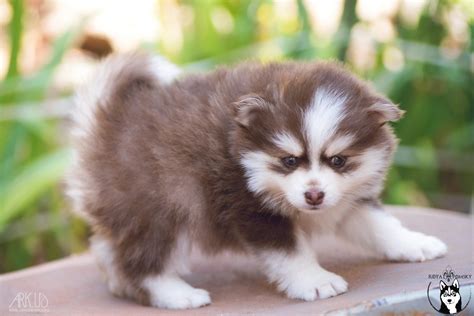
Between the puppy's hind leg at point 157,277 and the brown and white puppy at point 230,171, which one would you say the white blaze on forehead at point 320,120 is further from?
the puppy's hind leg at point 157,277

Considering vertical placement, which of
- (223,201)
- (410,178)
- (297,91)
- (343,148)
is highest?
(297,91)

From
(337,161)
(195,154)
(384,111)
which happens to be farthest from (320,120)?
(195,154)

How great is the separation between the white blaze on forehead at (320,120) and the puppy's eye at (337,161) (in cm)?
7

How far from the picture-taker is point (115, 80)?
3209 mm

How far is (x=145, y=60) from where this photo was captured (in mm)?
3240

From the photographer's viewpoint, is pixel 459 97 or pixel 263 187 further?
pixel 459 97

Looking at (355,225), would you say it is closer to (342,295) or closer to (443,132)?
(342,295)

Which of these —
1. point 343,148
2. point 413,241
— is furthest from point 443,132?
point 343,148

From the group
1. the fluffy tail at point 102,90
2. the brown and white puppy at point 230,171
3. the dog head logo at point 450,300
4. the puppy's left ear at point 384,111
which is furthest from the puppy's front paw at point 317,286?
the fluffy tail at point 102,90

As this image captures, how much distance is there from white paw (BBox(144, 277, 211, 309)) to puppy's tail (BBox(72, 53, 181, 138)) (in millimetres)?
691

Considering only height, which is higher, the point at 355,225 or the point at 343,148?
the point at 343,148

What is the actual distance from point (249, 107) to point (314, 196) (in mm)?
400

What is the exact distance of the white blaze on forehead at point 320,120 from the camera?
8.66 feet

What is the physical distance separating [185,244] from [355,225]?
2.35 feet
